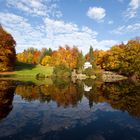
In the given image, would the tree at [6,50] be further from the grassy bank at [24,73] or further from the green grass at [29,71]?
the green grass at [29,71]

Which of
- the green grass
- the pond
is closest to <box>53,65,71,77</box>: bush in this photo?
the green grass

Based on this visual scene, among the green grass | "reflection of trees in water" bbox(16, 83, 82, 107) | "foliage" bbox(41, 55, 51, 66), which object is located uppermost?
"foliage" bbox(41, 55, 51, 66)

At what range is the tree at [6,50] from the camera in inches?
2857

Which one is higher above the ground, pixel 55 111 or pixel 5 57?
pixel 5 57

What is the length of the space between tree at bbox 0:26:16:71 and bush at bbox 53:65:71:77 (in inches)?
758

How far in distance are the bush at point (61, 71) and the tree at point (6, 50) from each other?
19256 mm

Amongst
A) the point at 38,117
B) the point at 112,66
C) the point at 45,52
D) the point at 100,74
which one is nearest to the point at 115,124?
the point at 38,117

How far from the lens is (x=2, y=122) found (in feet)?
53.4

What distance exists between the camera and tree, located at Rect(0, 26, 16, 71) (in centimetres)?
7256

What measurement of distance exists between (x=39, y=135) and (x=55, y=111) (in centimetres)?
760

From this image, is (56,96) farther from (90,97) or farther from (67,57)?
(67,57)

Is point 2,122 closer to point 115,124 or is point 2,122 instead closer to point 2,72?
point 115,124

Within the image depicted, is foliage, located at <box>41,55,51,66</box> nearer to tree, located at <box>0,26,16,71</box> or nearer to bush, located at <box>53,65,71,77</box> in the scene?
bush, located at <box>53,65,71,77</box>

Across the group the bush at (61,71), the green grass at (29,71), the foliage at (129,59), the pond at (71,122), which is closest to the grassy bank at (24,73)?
the green grass at (29,71)
